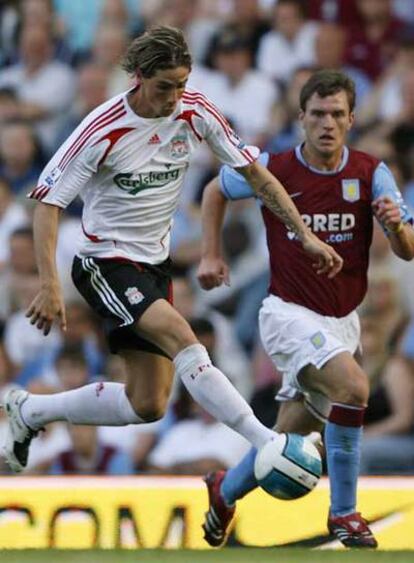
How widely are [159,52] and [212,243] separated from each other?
1323mm

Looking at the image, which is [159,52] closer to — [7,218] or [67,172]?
[67,172]

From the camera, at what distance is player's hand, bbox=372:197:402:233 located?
8.49 m

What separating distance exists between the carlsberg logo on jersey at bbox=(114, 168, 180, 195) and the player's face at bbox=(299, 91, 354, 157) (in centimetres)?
84

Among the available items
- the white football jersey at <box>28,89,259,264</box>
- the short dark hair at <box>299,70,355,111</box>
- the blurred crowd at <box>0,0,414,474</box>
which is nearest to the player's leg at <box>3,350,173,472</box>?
the white football jersey at <box>28,89,259,264</box>

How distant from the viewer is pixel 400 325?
12.1m

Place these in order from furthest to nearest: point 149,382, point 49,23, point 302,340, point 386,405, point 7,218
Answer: point 49,23, point 7,218, point 386,405, point 302,340, point 149,382

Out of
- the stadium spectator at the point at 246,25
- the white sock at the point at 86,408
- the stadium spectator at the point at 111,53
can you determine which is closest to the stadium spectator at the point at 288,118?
the stadium spectator at the point at 246,25

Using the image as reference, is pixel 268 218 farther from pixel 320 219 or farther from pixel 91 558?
pixel 91 558

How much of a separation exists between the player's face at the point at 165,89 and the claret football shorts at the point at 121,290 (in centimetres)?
72

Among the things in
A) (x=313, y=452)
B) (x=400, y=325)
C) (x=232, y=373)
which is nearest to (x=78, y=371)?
(x=232, y=373)

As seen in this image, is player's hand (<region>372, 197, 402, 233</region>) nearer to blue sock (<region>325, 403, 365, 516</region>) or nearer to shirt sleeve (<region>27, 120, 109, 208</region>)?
blue sock (<region>325, 403, 365, 516</region>)

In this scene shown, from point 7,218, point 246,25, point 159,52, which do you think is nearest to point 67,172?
point 159,52

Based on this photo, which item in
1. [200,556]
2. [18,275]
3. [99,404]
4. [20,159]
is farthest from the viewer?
[20,159]

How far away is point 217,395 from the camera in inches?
316
